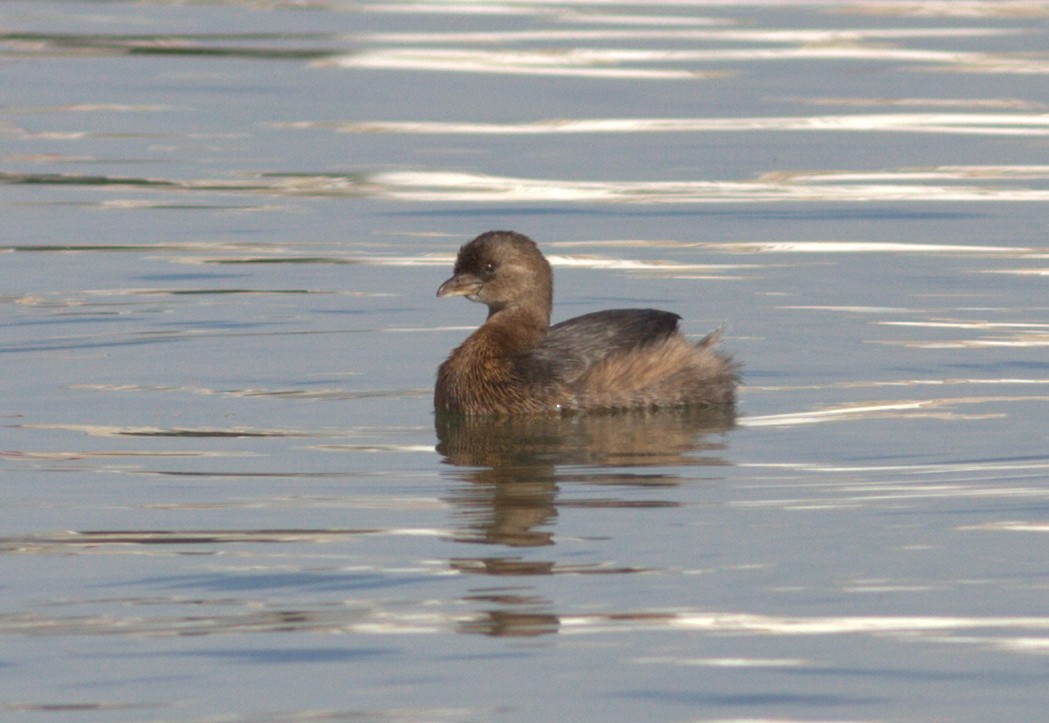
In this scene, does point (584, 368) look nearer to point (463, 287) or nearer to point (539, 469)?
point (463, 287)

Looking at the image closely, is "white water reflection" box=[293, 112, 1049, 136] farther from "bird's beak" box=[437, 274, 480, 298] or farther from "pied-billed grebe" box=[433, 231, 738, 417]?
"pied-billed grebe" box=[433, 231, 738, 417]

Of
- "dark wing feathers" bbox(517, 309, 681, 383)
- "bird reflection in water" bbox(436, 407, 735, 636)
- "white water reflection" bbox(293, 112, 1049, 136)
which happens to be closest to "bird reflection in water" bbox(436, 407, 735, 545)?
→ "bird reflection in water" bbox(436, 407, 735, 636)

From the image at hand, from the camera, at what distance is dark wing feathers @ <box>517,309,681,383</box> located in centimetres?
1112

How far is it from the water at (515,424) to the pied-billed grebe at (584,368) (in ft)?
0.68

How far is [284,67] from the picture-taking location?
24.5 meters

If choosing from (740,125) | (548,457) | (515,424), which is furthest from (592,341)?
(740,125)

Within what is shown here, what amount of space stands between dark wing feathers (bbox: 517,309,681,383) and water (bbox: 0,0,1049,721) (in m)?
0.33

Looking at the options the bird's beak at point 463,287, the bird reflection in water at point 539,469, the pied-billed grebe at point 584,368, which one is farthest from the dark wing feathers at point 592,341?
the bird's beak at point 463,287

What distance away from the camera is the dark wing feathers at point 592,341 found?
36.5ft

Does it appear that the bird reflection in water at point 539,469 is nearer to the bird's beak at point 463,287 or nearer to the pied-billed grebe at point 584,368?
the pied-billed grebe at point 584,368

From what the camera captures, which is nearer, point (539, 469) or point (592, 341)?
point (539, 469)

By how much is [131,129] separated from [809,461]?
12611mm

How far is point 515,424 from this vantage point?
36.0ft

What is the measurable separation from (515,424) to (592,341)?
0.63m
